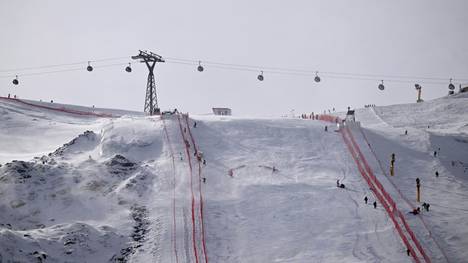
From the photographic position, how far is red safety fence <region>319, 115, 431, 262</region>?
22672 mm

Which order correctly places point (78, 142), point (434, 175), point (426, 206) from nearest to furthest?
point (426, 206), point (434, 175), point (78, 142)

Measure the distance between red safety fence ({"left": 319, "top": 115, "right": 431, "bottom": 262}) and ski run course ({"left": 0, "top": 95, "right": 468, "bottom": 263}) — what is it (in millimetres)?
93

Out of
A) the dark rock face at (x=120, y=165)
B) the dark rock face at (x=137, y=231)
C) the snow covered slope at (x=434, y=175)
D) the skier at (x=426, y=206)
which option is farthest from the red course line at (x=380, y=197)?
the dark rock face at (x=120, y=165)

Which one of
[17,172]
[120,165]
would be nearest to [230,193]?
[120,165]

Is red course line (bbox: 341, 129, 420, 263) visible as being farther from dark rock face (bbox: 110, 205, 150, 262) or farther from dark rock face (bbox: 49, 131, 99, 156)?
dark rock face (bbox: 49, 131, 99, 156)

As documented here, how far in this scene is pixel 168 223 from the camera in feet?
81.8

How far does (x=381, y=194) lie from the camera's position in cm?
2875

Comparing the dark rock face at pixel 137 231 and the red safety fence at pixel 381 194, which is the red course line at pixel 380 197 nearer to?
the red safety fence at pixel 381 194

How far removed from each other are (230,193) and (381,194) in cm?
927

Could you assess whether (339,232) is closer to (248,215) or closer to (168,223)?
(248,215)

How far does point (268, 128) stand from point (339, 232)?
18577mm

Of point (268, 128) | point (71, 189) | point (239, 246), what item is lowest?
point (239, 246)

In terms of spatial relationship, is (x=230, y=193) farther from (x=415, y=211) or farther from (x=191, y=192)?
(x=415, y=211)

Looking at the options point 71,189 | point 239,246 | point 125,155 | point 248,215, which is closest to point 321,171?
point 248,215
